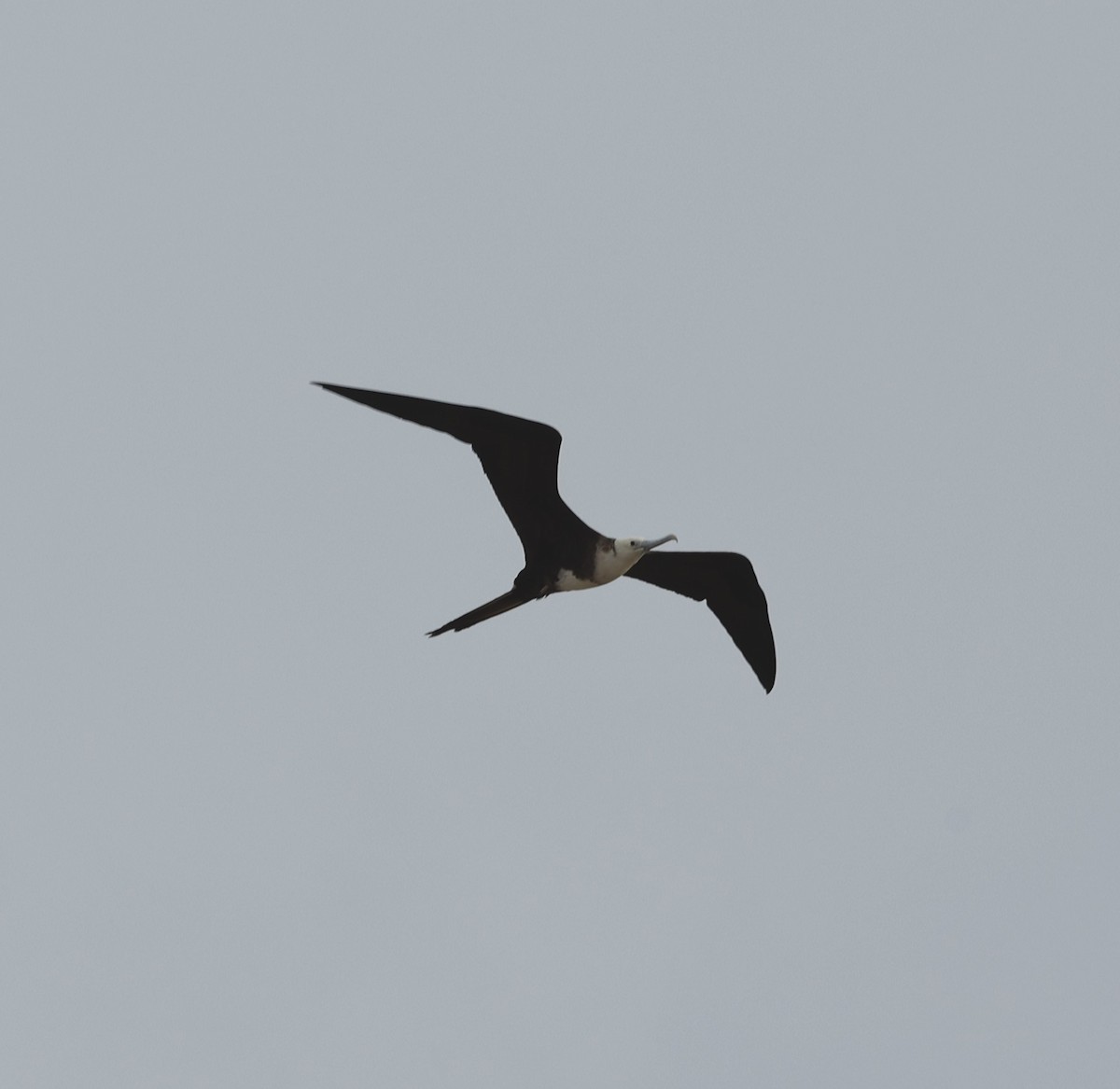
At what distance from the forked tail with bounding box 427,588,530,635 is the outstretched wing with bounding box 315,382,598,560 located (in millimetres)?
234

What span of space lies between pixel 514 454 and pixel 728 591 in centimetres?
197

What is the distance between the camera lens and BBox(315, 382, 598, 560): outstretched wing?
863 cm

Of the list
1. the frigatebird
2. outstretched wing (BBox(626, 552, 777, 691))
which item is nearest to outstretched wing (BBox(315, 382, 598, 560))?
the frigatebird

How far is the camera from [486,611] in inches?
367

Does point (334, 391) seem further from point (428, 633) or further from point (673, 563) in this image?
point (673, 563)

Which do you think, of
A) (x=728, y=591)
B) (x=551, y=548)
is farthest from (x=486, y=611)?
(x=728, y=591)

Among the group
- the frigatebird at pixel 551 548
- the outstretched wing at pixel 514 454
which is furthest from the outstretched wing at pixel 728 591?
the outstretched wing at pixel 514 454

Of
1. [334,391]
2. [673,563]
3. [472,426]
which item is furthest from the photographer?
[673,563]

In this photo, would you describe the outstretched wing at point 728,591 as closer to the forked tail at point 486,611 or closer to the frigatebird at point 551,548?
the frigatebird at point 551,548

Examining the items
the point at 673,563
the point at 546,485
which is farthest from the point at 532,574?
the point at 673,563

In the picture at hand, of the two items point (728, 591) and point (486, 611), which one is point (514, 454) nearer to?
point (486, 611)

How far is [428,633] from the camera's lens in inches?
361

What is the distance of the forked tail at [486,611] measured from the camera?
9242mm

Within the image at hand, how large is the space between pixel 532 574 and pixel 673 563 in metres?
1.27
